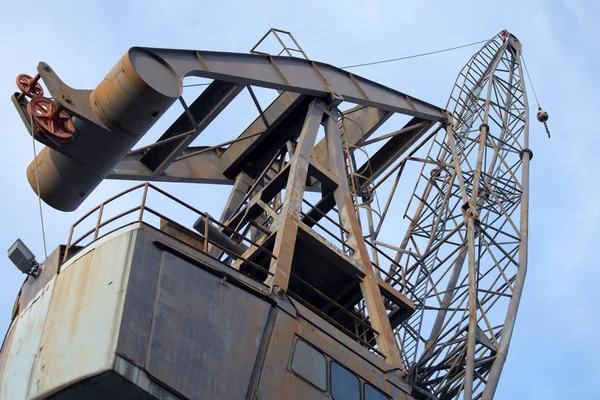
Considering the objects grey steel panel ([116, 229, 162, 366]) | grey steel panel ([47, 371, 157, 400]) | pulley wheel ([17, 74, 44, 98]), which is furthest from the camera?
pulley wheel ([17, 74, 44, 98])

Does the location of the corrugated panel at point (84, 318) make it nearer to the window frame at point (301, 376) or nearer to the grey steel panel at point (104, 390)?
the grey steel panel at point (104, 390)

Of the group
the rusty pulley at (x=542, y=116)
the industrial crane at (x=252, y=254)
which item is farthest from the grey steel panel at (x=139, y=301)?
the rusty pulley at (x=542, y=116)

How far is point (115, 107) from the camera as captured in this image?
901 inches

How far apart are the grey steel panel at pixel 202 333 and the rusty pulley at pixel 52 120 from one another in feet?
14.8

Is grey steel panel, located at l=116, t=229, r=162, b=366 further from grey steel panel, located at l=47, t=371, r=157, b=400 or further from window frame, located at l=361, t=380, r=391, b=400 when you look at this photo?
window frame, located at l=361, t=380, r=391, b=400

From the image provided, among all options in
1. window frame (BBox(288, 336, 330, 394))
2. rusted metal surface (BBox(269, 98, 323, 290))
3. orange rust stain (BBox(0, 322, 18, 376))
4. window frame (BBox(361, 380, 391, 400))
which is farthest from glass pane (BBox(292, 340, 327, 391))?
orange rust stain (BBox(0, 322, 18, 376))

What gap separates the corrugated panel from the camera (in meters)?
18.5

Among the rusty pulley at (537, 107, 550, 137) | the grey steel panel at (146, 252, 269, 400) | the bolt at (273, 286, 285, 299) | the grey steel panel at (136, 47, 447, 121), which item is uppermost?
the rusty pulley at (537, 107, 550, 137)

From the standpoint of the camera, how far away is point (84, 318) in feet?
63.4

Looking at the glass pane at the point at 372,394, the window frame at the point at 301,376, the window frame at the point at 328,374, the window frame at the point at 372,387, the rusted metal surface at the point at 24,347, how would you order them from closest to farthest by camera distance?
1. the rusted metal surface at the point at 24,347
2. the window frame at the point at 301,376
3. the window frame at the point at 328,374
4. the window frame at the point at 372,387
5. the glass pane at the point at 372,394

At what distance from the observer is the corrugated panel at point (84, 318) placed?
60.6 feet

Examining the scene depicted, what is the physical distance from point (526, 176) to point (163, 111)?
15209 millimetres

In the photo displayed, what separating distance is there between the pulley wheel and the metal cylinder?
1132mm

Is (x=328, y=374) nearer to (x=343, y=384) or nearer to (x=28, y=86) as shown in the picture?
(x=343, y=384)
